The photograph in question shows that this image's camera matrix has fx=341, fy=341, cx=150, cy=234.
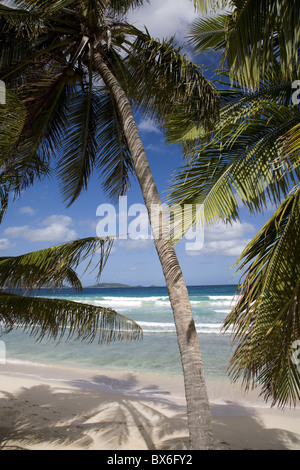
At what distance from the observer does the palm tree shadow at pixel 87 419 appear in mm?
5059

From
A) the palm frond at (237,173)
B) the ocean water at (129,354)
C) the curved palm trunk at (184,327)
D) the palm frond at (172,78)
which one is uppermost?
the palm frond at (172,78)

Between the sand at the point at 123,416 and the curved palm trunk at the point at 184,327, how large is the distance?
→ 1.03 metres

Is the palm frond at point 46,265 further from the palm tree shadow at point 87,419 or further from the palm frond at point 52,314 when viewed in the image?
the palm tree shadow at point 87,419

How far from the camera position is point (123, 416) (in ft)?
20.6

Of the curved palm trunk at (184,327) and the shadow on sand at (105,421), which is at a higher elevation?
the curved palm trunk at (184,327)

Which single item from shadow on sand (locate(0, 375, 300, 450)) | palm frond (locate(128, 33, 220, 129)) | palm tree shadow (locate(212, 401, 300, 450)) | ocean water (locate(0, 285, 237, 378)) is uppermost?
palm frond (locate(128, 33, 220, 129))

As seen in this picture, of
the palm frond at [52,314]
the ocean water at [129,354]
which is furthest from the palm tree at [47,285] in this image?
the ocean water at [129,354]

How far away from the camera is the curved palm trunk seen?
3090mm

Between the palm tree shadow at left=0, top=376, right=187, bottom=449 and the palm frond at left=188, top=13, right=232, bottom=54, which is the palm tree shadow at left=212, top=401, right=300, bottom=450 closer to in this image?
the palm tree shadow at left=0, top=376, right=187, bottom=449

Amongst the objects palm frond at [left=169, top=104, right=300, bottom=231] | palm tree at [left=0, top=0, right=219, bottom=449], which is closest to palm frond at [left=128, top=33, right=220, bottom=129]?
palm tree at [left=0, top=0, right=219, bottom=449]

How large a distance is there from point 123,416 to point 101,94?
234 inches

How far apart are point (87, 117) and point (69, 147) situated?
0.65m

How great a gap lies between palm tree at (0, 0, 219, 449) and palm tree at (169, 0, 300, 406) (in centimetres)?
59

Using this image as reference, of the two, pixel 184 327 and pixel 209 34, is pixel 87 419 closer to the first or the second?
pixel 184 327
